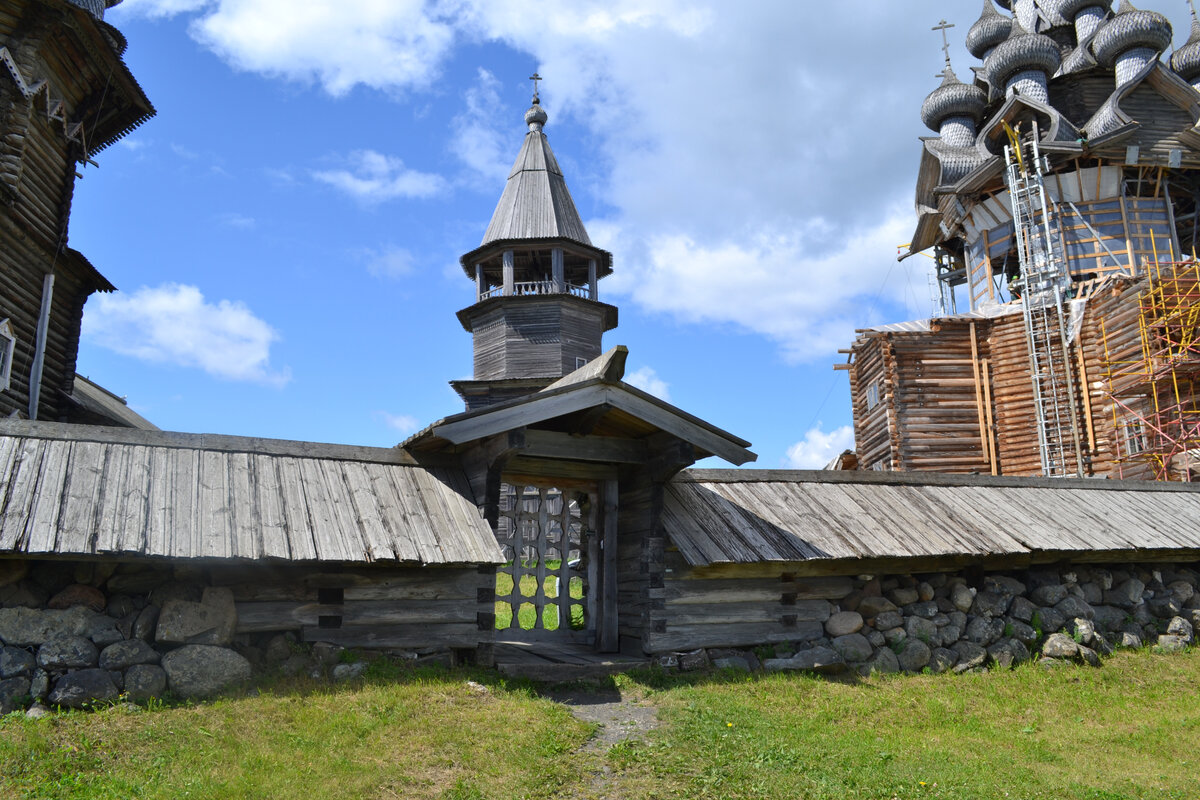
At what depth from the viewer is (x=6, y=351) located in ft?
57.1

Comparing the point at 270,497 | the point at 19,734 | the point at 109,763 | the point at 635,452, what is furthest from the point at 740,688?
the point at 19,734

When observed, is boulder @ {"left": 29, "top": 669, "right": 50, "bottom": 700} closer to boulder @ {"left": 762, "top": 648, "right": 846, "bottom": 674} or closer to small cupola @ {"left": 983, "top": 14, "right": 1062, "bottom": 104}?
boulder @ {"left": 762, "top": 648, "right": 846, "bottom": 674}

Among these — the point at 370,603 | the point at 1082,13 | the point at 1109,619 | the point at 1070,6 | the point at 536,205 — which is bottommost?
the point at 1109,619

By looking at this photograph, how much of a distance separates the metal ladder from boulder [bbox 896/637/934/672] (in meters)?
17.4

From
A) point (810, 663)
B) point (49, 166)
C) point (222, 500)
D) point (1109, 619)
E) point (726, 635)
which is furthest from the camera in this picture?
point (49, 166)

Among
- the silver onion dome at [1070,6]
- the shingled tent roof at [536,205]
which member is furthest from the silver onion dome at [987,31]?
the shingled tent roof at [536,205]

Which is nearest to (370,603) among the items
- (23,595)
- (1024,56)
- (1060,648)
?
(23,595)

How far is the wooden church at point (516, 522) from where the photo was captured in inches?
333

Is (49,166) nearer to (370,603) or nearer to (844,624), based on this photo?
(370,603)

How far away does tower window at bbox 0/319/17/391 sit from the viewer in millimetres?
17172

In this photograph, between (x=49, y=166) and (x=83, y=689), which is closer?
(x=83, y=689)

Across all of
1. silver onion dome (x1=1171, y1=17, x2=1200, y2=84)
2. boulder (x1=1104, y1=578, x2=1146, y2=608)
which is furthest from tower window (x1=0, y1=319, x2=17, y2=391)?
silver onion dome (x1=1171, y1=17, x2=1200, y2=84)

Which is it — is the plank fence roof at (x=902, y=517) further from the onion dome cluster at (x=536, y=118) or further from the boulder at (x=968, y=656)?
the onion dome cluster at (x=536, y=118)

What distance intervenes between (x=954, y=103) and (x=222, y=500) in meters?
33.1
